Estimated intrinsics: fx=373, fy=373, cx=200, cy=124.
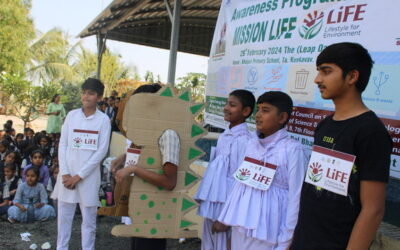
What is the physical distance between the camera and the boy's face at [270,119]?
86.4 inches

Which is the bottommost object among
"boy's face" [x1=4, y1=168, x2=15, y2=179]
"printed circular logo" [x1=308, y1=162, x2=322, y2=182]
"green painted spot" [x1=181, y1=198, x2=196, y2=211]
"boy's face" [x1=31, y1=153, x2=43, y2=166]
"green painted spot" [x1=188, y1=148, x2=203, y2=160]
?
"boy's face" [x1=4, y1=168, x2=15, y2=179]

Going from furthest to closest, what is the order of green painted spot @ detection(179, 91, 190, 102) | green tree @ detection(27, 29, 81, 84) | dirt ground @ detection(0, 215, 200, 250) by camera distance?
green tree @ detection(27, 29, 81, 84) < dirt ground @ detection(0, 215, 200, 250) < green painted spot @ detection(179, 91, 190, 102)

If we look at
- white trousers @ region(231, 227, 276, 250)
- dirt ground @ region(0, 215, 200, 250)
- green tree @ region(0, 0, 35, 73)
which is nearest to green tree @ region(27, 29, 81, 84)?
green tree @ region(0, 0, 35, 73)

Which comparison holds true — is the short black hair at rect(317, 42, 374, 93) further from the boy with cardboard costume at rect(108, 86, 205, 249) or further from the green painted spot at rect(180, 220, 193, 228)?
the green painted spot at rect(180, 220, 193, 228)

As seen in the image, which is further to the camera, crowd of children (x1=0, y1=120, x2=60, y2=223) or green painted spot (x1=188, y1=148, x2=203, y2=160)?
crowd of children (x1=0, y1=120, x2=60, y2=223)

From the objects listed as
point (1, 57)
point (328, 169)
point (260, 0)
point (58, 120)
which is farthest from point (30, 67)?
point (328, 169)

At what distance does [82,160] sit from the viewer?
3322 mm

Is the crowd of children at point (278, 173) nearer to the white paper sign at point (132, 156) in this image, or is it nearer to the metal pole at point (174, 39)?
the white paper sign at point (132, 156)

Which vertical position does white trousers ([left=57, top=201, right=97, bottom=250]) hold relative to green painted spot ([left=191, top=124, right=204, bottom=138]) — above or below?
below

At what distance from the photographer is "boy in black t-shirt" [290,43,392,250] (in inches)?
55.5

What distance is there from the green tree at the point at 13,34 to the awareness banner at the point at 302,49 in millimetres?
17633

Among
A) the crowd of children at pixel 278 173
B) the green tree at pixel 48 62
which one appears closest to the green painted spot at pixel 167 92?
the crowd of children at pixel 278 173

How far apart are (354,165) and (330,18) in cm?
139

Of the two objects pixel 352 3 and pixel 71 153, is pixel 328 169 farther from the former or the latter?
pixel 71 153
